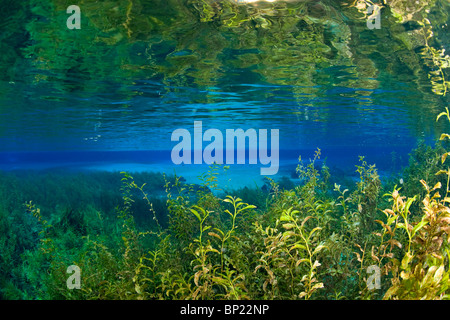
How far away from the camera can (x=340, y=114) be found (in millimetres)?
25297

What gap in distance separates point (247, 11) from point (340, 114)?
66.0 ft

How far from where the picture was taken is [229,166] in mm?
6582

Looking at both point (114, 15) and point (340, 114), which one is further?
point (340, 114)

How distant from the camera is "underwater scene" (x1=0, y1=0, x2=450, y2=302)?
3779mm

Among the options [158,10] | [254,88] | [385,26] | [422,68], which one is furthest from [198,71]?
[422,68]
